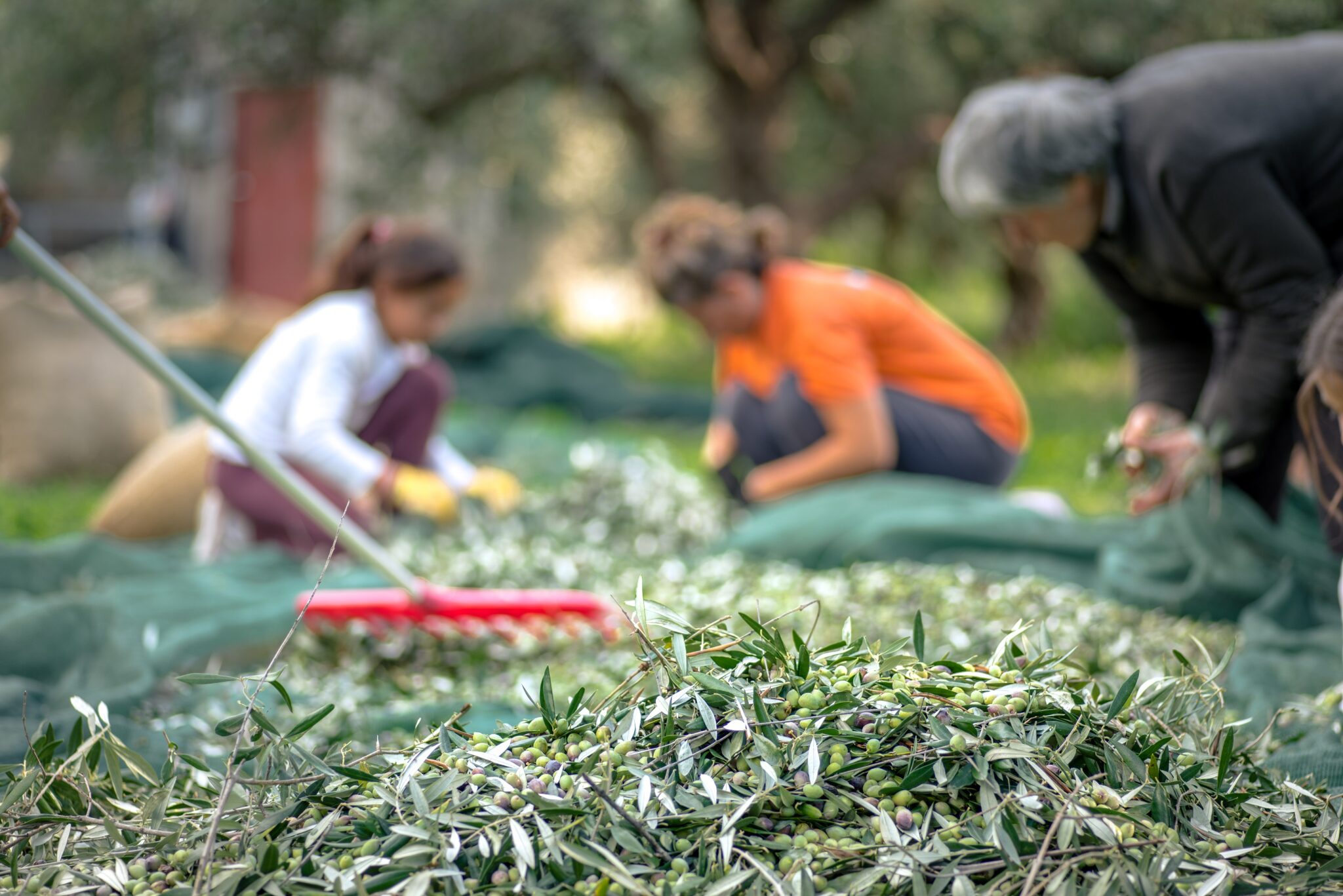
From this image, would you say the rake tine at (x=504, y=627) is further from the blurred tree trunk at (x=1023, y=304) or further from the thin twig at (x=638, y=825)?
the blurred tree trunk at (x=1023, y=304)

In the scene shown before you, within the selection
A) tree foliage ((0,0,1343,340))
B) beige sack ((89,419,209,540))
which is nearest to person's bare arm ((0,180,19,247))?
beige sack ((89,419,209,540))

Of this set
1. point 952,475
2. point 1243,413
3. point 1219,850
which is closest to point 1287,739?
point 1219,850

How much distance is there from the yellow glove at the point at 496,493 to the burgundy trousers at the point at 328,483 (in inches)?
7.8

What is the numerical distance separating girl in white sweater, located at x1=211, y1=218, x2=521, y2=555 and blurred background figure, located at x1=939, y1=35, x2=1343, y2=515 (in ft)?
4.79

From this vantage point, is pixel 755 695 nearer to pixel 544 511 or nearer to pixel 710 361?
pixel 544 511

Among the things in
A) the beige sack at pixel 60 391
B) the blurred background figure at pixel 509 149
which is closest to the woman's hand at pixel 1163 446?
the blurred background figure at pixel 509 149

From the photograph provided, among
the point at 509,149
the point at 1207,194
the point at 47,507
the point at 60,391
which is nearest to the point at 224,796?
the point at 1207,194

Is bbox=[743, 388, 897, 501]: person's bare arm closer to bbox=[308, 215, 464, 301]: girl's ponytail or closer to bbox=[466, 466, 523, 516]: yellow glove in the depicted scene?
bbox=[466, 466, 523, 516]: yellow glove

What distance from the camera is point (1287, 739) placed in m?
1.63

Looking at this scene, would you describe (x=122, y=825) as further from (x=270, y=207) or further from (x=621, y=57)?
(x=270, y=207)

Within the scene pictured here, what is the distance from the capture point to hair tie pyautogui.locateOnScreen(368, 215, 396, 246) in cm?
336

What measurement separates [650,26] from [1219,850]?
216 inches

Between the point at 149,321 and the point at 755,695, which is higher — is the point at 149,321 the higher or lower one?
the lower one

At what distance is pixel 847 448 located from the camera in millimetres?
3564
